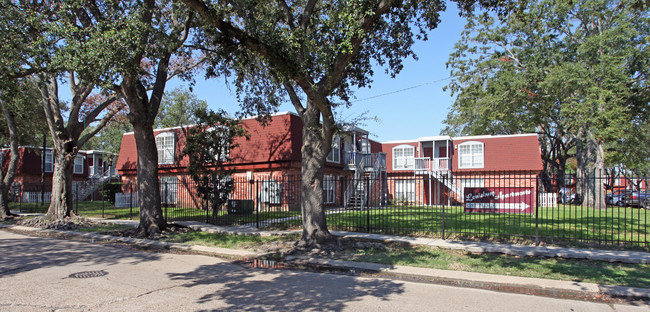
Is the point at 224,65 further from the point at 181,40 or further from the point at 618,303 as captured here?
the point at 618,303

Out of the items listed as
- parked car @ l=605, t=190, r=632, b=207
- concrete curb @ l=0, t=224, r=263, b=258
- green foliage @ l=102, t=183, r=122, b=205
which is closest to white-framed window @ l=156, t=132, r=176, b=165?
green foliage @ l=102, t=183, r=122, b=205

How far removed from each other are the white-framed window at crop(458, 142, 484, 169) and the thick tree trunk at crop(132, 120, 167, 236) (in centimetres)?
2489

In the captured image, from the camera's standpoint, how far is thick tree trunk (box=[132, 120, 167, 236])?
1359 cm

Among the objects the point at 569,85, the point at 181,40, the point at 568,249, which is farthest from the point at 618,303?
the point at 569,85

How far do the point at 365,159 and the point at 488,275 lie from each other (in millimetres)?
20101

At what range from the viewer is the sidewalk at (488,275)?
22.7 ft

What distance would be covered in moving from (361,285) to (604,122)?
2512 cm

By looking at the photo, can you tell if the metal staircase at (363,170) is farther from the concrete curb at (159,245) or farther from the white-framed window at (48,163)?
the white-framed window at (48,163)

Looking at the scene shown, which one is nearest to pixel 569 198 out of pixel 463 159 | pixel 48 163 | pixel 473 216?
pixel 463 159

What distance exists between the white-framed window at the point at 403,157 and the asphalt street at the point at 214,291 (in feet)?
86.5

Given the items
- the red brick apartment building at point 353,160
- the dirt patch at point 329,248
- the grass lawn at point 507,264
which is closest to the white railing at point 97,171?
the red brick apartment building at point 353,160

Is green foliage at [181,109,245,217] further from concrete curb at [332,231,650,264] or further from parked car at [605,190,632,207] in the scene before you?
parked car at [605,190,632,207]

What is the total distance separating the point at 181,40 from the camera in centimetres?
1382

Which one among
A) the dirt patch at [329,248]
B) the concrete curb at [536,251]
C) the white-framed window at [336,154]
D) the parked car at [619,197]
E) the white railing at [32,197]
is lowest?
the white railing at [32,197]
